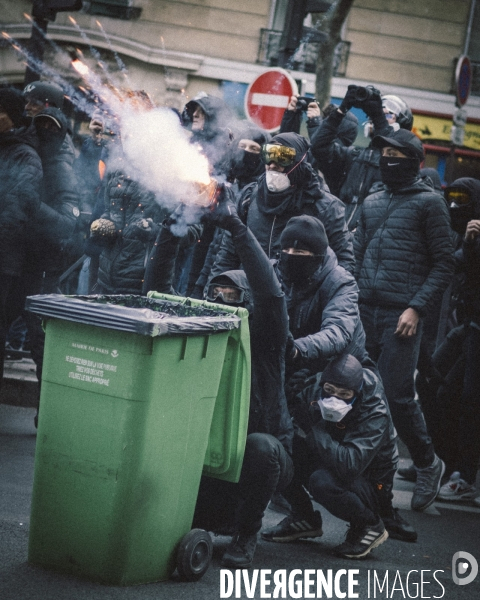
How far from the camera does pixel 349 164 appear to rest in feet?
24.3

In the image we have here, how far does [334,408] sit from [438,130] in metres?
15.0

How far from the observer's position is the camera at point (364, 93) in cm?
675

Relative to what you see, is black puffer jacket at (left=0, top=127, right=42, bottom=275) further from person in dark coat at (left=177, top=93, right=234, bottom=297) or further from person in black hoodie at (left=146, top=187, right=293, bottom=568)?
person in black hoodie at (left=146, top=187, right=293, bottom=568)

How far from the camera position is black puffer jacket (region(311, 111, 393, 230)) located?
23.3ft

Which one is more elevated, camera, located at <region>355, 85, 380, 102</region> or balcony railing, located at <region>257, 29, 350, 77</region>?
balcony railing, located at <region>257, 29, 350, 77</region>

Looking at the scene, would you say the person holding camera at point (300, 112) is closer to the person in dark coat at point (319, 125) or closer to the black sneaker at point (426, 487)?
the person in dark coat at point (319, 125)

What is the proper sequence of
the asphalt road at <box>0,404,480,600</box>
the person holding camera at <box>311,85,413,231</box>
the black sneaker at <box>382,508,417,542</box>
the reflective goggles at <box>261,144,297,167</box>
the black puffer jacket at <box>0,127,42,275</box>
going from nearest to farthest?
the asphalt road at <box>0,404,480,600</box>
the black sneaker at <box>382,508,417,542</box>
the reflective goggles at <box>261,144,297,167</box>
the black puffer jacket at <box>0,127,42,275</box>
the person holding camera at <box>311,85,413,231</box>

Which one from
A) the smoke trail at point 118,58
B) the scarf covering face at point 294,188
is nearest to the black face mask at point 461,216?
the scarf covering face at point 294,188

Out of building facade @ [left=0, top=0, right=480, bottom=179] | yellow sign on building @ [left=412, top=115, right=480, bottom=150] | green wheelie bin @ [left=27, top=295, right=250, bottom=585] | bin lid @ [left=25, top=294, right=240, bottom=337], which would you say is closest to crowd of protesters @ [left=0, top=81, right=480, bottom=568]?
bin lid @ [left=25, top=294, right=240, bottom=337]

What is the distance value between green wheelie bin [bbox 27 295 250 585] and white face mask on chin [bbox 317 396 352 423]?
3.21ft

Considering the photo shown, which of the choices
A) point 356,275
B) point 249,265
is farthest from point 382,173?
point 249,265

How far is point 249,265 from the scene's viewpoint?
4387 millimetres

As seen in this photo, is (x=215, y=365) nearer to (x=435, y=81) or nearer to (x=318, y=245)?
(x=318, y=245)

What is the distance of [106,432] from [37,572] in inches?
26.9
